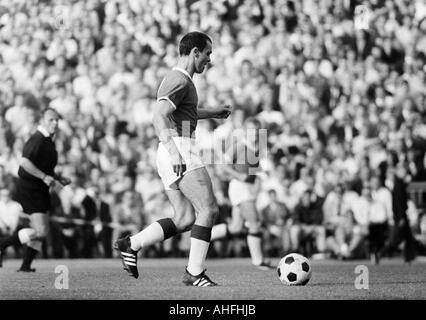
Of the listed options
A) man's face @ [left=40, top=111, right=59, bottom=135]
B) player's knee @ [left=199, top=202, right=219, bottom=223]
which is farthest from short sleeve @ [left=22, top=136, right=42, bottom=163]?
player's knee @ [left=199, top=202, right=219, bottom=223]

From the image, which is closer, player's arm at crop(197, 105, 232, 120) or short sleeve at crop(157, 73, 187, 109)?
short sleeve at crop(157, 73, 187, 109)

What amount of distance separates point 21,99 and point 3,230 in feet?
11.3

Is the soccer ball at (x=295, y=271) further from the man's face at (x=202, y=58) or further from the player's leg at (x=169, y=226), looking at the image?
the man's face at (x=202, y=58)

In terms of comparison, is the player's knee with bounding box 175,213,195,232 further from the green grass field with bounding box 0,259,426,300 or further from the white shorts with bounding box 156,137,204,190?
the green grass field with bounding box 0,259,426,300

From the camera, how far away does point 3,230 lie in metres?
18.5

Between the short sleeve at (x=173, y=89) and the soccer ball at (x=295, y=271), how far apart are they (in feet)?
7.01

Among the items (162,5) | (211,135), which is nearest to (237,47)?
(162,5)

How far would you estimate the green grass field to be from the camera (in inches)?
368

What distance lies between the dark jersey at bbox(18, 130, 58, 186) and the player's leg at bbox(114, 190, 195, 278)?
3.33m

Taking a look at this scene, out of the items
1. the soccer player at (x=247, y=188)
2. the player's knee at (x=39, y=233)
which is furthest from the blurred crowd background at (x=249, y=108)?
the player's knee at (x=39, y=233)

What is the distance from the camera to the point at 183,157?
9961mm
